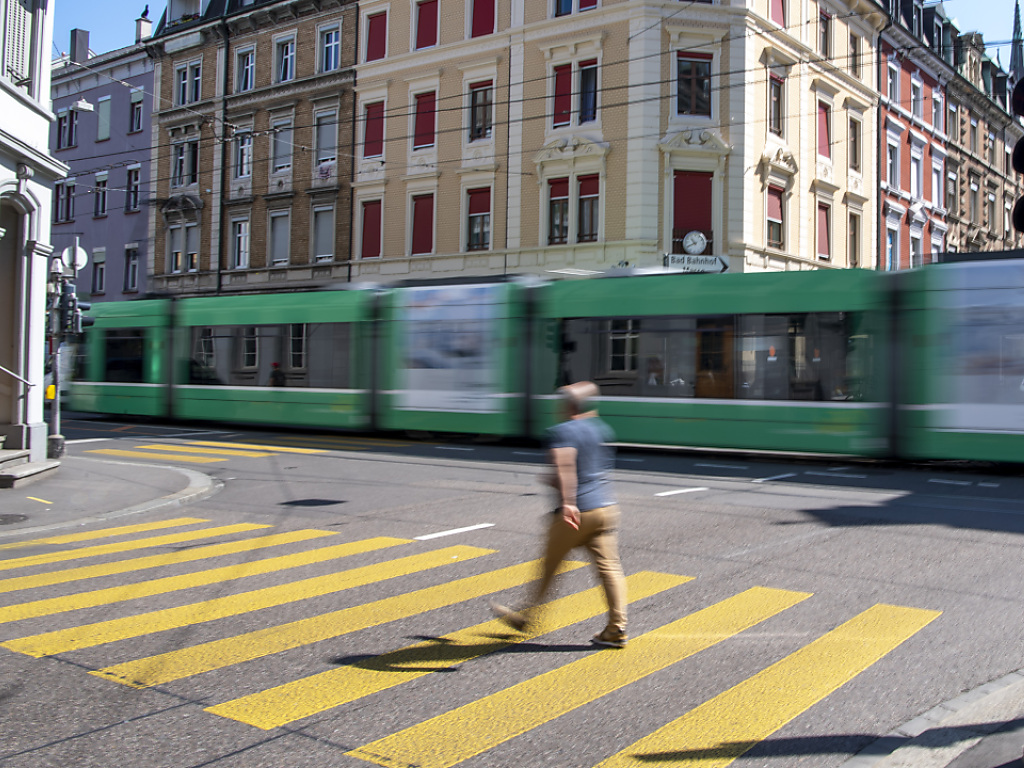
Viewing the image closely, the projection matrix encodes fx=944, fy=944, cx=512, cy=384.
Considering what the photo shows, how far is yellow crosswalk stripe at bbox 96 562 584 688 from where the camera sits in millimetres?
4762

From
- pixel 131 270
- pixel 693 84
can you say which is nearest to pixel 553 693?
pixel 693 84

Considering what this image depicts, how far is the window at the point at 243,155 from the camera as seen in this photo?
3556 centimetres

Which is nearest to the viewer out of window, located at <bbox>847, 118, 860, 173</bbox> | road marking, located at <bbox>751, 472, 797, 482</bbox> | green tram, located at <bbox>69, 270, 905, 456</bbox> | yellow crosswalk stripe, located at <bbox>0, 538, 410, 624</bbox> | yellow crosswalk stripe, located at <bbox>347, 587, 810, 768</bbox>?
yellow crosswalk stripe, located at <bbox>347, 587, 810, 768</bbox>

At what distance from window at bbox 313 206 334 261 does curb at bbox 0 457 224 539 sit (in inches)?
769

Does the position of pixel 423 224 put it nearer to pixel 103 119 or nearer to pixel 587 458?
pixel 103 119

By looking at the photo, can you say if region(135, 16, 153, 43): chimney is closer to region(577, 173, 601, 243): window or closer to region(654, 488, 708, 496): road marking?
region(577, 173, 601, 243): window

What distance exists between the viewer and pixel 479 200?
29828mm

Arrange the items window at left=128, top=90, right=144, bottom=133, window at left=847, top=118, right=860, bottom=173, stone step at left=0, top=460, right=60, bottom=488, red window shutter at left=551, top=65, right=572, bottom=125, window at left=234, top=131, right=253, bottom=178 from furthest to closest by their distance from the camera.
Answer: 1. window at left=128, top=90, right=144, bottom=133
2. window at left=234, top=131, right=253, bottom=178
3. window at left=847, top=118, right=860, bottom=173
4. red window shutter at left=551, top=65, right=572, bottom=125
5. stone step at left=0, top=460, right=60, bottom=488

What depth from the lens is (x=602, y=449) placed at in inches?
208

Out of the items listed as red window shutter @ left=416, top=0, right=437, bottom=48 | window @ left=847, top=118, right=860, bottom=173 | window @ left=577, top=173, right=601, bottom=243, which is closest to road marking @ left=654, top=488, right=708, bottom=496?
window @ left=577, top=173, right=601, bottom=243

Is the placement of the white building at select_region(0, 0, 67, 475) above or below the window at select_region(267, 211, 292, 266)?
below

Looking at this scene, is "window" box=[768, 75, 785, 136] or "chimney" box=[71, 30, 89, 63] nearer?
"window" box=[768, 75, 785, 136]

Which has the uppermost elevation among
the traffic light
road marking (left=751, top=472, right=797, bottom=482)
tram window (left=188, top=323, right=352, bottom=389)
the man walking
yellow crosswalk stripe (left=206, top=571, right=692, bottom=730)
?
the traffic light

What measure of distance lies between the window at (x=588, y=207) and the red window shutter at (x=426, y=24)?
7.92 m
